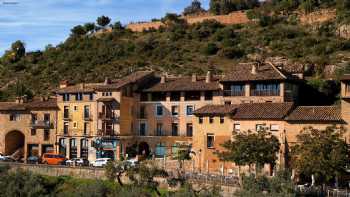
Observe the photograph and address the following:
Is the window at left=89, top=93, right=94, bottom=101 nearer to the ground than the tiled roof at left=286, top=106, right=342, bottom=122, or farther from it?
farther from it

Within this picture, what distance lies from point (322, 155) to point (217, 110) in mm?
15562

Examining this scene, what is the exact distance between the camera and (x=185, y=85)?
2581 inches

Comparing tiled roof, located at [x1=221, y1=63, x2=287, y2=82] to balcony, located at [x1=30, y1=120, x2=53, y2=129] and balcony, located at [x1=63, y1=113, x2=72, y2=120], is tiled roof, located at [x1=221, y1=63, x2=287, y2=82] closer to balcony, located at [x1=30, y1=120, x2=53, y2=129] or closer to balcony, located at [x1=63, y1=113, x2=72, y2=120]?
balcony, located at [x1=63, y1=113, x2=72, y2=120]

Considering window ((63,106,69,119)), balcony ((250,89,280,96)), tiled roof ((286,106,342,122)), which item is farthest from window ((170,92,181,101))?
tiled roof ((286,106,342,122))

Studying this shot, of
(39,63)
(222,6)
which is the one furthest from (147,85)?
(222,6)

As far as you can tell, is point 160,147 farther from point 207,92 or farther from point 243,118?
point 243,118

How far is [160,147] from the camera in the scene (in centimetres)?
6600

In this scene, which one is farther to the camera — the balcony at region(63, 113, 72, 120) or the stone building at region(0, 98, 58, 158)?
the stone building at region(0, 98, 58, 158)

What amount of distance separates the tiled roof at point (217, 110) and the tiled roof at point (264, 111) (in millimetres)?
808

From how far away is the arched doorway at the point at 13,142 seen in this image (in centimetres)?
7631

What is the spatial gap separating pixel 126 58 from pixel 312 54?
1397 inches

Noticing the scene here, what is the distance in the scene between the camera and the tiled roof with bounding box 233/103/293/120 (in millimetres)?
52562

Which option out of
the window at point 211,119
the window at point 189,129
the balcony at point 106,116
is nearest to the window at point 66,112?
the balcony at point 106,116

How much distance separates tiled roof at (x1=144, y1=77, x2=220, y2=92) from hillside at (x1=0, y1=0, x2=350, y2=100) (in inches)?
860
